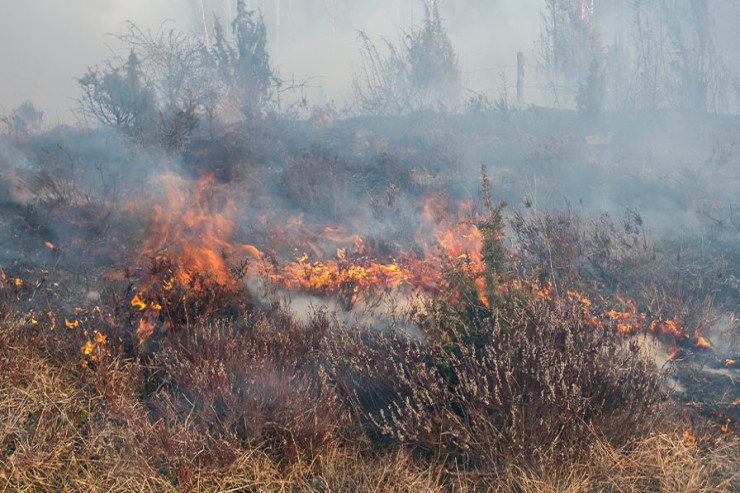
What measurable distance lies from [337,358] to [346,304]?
224cm

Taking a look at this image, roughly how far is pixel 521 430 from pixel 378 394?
1.13 m

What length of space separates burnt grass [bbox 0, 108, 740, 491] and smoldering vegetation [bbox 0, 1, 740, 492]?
1.1 inches

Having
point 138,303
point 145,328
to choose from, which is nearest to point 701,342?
point 145,328

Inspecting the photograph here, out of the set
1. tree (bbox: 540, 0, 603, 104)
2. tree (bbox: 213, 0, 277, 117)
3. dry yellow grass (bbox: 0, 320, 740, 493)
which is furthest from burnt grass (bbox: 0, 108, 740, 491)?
tree (bbox: 540, 0, 603, 104)

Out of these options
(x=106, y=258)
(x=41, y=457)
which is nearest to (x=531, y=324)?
(x=41, y=457)

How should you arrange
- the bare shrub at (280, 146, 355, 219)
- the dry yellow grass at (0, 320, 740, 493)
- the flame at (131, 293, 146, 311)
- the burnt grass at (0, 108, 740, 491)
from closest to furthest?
1. the dry yellow grass at (0, 320, 740, 493)
2. the burnt grass at (0, 108, 740, 491)
3. the flame at (131, 293, 146, 311)
4. the bare shrub at (280, 146, 355, 219)

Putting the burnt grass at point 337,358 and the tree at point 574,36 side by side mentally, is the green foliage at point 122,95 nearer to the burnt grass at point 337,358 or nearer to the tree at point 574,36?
the burnt grass at point 337,358

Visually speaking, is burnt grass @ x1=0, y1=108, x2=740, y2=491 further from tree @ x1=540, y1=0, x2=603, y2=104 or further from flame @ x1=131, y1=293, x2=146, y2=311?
tree @ x1=540, y1=0, x2=603, y2=104

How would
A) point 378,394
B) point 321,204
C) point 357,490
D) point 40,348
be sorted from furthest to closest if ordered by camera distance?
point 321,204 < point 40,348 < point 378,394 < point 357,490

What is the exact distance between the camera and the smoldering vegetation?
3.31 meters

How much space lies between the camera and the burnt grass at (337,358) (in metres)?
3.26

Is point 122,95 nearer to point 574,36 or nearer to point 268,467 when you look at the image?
point 268,467

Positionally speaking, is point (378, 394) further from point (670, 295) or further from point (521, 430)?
point (670, 295)

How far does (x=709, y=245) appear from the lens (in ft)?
30.3
